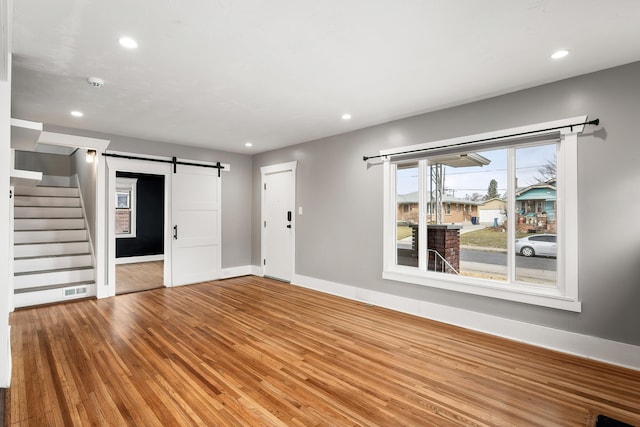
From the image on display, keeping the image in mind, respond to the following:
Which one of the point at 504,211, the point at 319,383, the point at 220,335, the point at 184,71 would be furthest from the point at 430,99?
the point at 220,335

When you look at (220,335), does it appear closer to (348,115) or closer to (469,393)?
(469,393)

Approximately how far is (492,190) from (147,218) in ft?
27.7

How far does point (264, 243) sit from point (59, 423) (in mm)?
4615

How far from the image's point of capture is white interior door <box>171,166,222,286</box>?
574 cm

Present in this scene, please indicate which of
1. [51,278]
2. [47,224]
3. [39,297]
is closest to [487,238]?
[39,297]

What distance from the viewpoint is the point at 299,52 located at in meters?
2.54

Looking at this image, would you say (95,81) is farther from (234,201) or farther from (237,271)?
(237,271)

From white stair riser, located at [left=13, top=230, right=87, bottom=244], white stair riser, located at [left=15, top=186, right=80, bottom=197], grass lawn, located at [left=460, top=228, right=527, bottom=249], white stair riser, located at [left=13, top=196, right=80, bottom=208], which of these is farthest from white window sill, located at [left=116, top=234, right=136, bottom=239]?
grass lawn, located at [left=460, top=228, right=527, bottom=249]

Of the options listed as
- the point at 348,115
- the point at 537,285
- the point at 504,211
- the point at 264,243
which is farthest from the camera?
the point at 264,243

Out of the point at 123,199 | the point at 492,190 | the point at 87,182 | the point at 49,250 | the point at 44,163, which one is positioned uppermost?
the point at 44,163

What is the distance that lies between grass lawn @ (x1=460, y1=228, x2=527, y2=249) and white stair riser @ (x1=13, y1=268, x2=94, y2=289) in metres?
5.63

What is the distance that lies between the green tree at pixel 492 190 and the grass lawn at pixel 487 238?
1.26ft

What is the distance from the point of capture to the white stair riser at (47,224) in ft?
17.7

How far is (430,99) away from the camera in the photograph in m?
3.56
